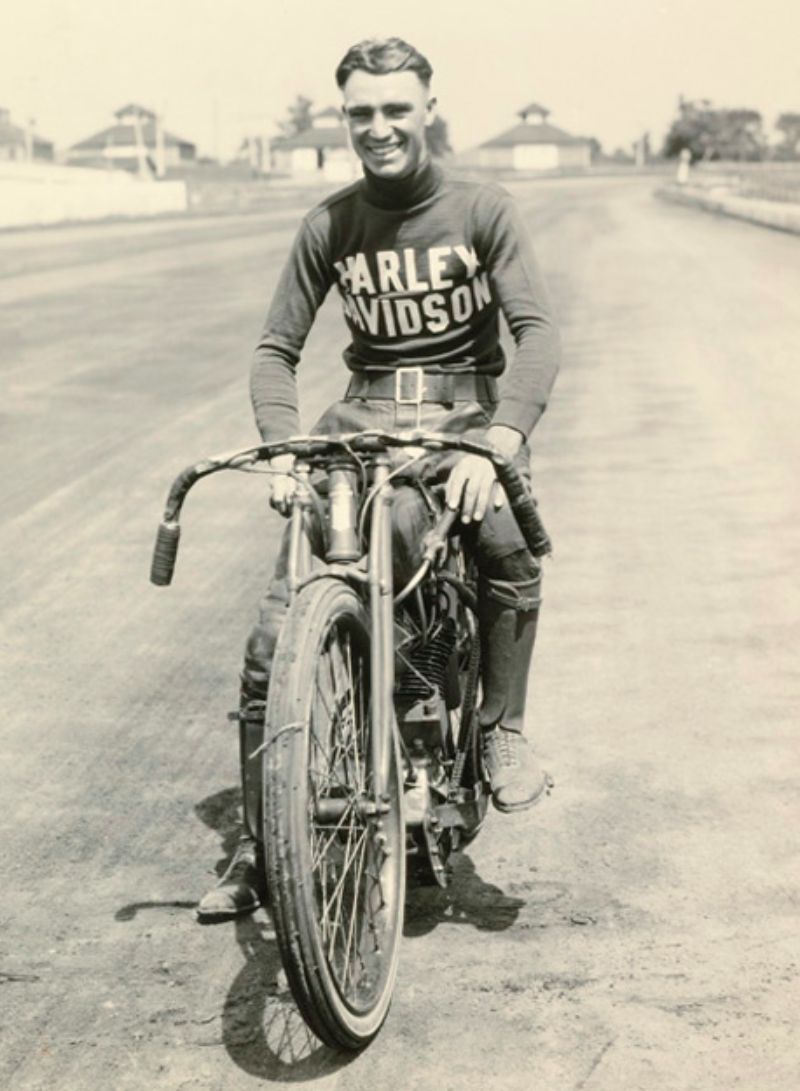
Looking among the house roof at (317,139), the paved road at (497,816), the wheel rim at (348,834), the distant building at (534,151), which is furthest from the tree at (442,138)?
the wheel rim at (348,834)

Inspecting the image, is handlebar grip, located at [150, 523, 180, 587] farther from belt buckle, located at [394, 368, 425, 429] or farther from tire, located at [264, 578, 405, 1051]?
belt buckle, located at [394, 368, 425, 429]

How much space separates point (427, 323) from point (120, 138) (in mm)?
192458

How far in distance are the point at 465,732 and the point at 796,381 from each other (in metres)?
11.5

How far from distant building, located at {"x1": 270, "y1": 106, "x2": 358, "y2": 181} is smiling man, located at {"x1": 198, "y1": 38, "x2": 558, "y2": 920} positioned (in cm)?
13657

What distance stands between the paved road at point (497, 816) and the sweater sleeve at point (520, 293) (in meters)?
1.34

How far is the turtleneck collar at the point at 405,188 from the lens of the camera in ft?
14.6

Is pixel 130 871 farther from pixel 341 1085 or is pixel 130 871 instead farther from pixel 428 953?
pixel 341 1085

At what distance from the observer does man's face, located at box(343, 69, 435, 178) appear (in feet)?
14.1

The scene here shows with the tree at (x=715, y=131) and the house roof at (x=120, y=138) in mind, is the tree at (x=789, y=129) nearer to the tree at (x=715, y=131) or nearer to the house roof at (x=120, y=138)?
the tree at (x=715, y=131)

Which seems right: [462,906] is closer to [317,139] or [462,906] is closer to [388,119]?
[388,119]

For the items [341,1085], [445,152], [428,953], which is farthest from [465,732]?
[445,152]

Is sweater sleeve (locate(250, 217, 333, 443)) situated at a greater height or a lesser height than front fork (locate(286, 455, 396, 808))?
greater

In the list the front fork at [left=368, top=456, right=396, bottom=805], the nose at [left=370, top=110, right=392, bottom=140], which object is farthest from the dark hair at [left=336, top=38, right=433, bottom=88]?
the front fork at [left=368, top=456, right=396, bottom=805]

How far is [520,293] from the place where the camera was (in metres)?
4.42
